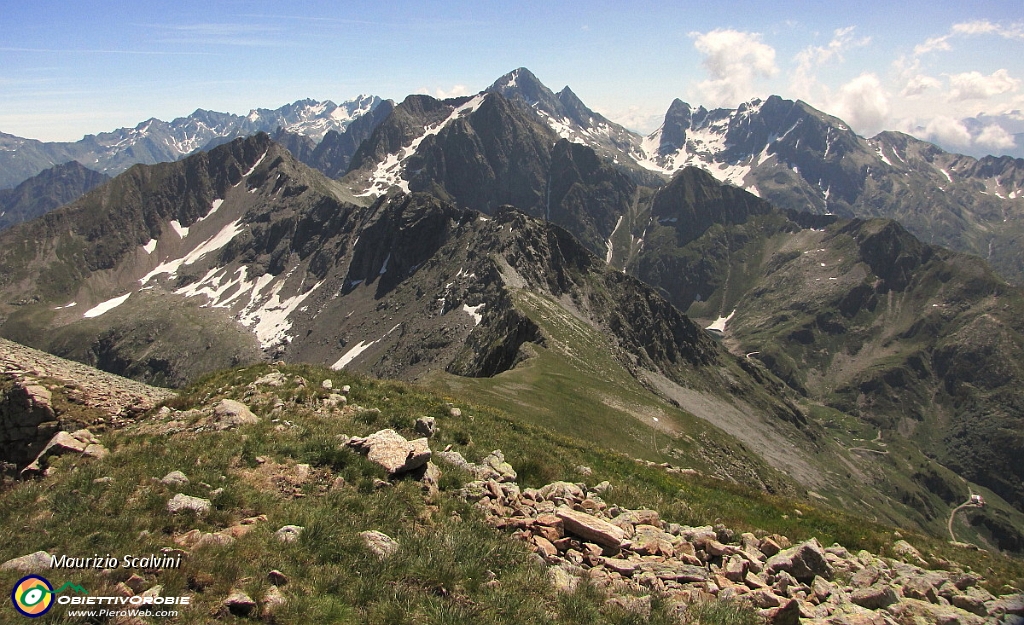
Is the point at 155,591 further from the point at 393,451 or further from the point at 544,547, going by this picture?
the point at 544,547

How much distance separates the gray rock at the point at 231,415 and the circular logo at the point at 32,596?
30.2ft

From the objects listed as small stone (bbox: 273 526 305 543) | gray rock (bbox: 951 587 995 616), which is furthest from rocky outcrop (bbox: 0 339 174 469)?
gray rock (bbox: 951 587 995 616)

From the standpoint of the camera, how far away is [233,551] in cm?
1053

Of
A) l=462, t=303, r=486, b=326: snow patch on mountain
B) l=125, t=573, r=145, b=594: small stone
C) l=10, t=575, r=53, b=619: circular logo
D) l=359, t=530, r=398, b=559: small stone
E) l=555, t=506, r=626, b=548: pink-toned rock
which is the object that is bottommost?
A: l=462, t=303, r=486, b=326: snow patch on mountain

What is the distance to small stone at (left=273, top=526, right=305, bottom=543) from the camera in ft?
37.6

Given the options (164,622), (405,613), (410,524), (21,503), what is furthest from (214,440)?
(405,613)

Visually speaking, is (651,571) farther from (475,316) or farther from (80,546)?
(475,316)

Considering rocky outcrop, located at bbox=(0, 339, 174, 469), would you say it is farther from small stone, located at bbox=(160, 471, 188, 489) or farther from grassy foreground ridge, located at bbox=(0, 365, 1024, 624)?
small stone, located at bbox=(160, 471, 188, 489)

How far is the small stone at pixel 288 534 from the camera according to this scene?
11.5 metres

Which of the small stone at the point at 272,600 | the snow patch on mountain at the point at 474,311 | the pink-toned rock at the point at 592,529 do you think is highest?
the pink-toned rock at the point at 592,529

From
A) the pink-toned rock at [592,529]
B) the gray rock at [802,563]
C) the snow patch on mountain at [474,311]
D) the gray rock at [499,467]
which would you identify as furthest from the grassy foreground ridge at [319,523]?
the snow patch on mountain at [474,311]

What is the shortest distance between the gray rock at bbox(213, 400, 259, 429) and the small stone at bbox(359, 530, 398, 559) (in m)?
8.76

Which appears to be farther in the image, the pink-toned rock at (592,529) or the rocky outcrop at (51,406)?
the rocky outcrop at (51,406)

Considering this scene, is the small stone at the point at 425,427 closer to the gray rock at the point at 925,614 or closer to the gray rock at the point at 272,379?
the gray rock at the point at 272,379
